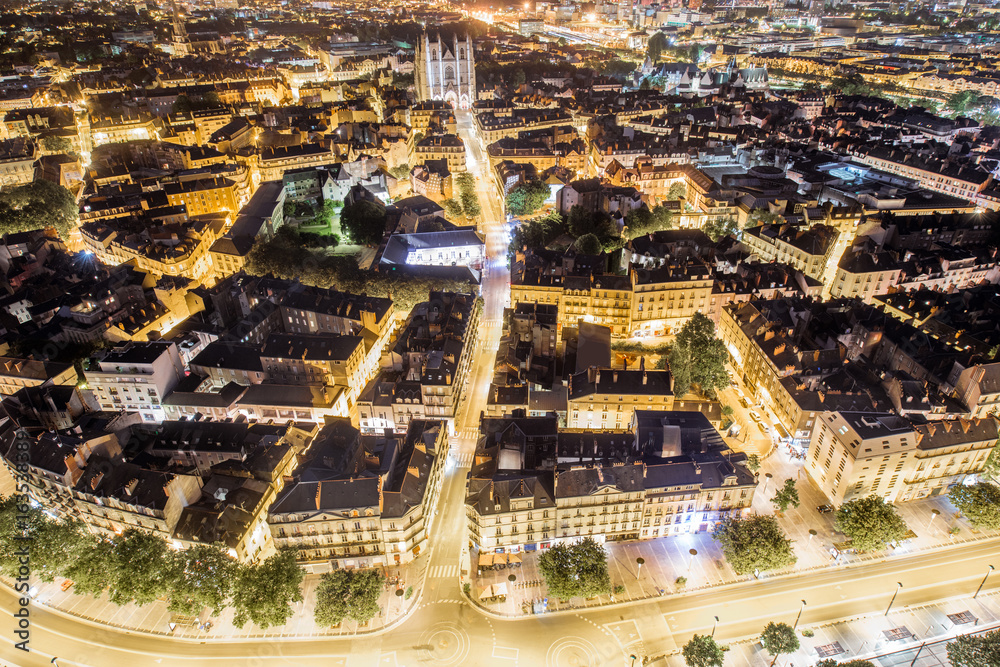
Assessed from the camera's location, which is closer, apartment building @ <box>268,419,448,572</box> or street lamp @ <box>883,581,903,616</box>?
street lamp @ <box>883,581,903,616</box>

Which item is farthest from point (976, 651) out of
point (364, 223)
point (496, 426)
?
point (364, 223)

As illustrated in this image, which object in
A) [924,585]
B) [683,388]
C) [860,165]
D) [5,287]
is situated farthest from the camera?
[860,165]

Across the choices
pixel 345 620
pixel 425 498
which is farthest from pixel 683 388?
pixel 345 620

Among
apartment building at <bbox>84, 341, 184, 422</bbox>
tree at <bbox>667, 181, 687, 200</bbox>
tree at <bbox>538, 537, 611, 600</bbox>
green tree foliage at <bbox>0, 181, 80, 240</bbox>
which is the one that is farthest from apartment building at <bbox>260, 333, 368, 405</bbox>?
tree at <bbox>667, 181, 687, 200</bbox>

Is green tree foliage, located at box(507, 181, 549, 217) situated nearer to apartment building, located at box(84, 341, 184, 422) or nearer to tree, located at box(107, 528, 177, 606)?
apartment building, located at box(84, 341, 184, 422)

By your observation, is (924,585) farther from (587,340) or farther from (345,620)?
(345,620)

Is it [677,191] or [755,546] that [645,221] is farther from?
[755,546]
